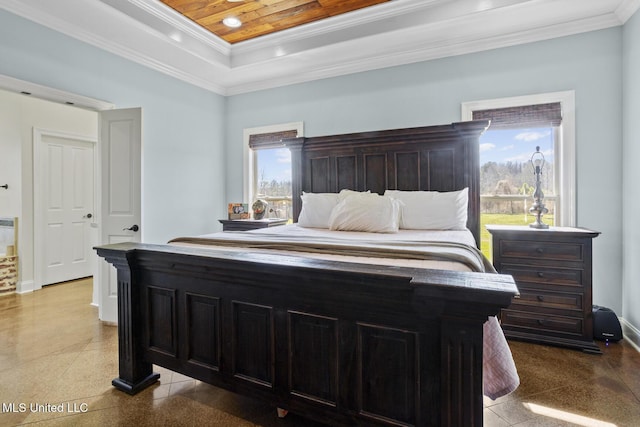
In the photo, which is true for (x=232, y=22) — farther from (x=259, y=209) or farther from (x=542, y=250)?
(x=542, y=250)

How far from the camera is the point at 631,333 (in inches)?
106

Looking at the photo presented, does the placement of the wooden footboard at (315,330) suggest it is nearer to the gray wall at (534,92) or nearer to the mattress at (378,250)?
the mattress at (378,250)

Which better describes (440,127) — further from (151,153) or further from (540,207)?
(151,153)

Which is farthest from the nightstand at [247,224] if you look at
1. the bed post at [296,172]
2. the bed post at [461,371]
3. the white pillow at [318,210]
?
the bed post at [461,371]

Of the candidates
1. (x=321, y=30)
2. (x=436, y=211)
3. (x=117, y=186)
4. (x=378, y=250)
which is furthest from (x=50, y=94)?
(x=436, y=211)

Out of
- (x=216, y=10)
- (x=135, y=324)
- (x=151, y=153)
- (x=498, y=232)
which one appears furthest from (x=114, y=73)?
(x=498, y=232)

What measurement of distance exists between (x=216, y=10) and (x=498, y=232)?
10.7ft

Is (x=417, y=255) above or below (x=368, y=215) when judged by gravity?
below

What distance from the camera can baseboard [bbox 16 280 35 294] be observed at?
4195 mm

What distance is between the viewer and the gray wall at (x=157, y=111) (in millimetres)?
2768

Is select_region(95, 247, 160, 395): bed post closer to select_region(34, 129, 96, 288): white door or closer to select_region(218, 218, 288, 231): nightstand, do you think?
select_region(218, 218, 288, 231): nightstand

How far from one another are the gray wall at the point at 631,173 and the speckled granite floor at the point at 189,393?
0.45m

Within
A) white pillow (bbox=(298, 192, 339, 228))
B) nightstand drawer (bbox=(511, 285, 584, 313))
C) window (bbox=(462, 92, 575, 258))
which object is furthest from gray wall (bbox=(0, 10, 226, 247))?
nightstand drawer (bbox=(511, 285, 584, 313))

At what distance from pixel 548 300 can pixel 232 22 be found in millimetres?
3846
